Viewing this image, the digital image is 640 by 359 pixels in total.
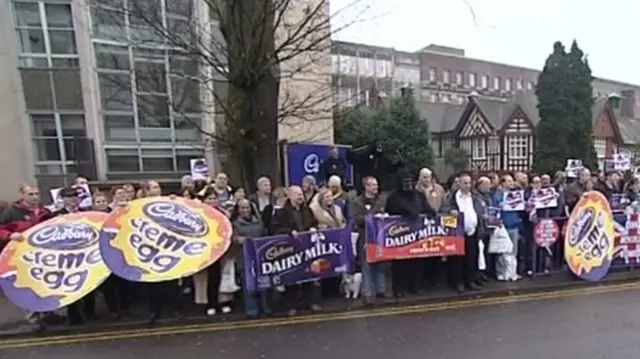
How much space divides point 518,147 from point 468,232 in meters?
43.6

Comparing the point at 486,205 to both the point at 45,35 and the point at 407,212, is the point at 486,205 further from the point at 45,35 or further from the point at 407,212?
the point at 45,35

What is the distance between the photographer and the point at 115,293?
6.54 m

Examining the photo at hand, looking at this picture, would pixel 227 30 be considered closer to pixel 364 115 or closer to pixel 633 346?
pixel 633 346

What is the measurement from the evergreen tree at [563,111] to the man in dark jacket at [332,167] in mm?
31610

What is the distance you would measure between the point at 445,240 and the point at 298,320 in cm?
252

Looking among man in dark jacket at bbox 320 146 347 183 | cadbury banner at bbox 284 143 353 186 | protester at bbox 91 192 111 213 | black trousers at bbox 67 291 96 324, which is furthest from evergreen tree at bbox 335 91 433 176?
black trousers at bbox 67 291 96 324

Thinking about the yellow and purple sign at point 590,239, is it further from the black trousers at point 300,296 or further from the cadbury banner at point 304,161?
the cadbury banner at point 304,161

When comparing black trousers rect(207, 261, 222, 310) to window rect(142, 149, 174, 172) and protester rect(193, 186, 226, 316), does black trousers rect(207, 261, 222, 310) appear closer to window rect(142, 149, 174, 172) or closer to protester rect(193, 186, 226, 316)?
protester rect(193, 186, 226, 316)

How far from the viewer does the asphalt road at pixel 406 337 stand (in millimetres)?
5023

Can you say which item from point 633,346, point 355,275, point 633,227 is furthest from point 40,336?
point 633,227

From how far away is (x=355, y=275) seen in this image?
275 inches

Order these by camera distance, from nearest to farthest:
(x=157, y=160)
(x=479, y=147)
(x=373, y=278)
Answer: (x=373, y=278) → (x=157, y=160) → (x=479, y=147)

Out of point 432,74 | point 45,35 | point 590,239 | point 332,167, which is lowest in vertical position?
point 590,239

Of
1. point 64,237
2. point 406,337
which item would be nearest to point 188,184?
point 64,237
